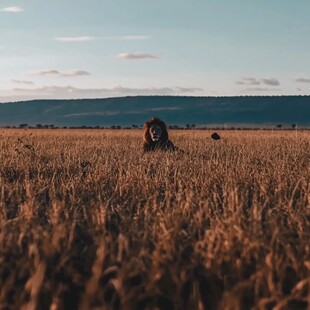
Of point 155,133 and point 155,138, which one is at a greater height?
point 155,133

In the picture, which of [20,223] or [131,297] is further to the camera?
[20,223]

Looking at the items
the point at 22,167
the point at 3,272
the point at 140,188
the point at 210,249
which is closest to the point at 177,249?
the point at 210,249

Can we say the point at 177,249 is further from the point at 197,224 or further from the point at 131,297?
the point at 131,297

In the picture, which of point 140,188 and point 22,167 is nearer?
point 140,188

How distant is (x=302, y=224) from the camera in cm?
462

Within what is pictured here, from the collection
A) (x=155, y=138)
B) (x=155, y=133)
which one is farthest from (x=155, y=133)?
(x=155, y=138)

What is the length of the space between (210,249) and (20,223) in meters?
1.69

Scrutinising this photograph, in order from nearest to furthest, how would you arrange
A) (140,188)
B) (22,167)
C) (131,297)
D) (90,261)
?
(131,297), (90,261), (140,188), (22,167)

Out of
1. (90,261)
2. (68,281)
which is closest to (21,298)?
(68,281)

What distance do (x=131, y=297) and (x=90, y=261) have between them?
2.43 feet

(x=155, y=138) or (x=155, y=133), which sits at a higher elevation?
(x=155, y=133)

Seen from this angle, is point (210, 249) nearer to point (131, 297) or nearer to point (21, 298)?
point (131, 297)

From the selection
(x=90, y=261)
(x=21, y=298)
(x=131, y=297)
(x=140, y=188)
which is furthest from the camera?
(x=140, y=188)

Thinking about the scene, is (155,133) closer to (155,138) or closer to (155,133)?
(155,133)
